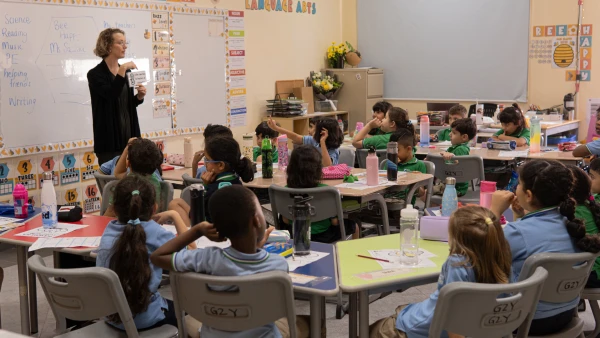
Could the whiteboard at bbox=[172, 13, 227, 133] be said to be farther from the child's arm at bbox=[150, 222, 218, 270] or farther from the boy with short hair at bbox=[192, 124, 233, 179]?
the child's arm at bbox=[150, 222, 218, 270]

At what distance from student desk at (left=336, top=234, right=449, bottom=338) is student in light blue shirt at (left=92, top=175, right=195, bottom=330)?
75cm

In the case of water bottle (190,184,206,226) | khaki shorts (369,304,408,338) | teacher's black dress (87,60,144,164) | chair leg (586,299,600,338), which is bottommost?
chair leg (586,299,600,338)

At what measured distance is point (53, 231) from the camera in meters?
3.55

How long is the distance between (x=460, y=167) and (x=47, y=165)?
3447 mm

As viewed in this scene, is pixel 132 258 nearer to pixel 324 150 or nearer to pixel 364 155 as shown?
pixel 324 150

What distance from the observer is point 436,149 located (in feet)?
21.5

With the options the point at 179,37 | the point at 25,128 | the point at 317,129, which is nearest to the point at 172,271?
the point at 317,129

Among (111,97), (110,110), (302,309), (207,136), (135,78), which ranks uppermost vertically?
(135,78)

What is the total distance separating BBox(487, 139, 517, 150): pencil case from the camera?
6285 millimetres

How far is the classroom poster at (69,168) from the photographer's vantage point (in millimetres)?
6152

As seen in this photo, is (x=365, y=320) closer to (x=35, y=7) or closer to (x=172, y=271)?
(x=172, y=271)

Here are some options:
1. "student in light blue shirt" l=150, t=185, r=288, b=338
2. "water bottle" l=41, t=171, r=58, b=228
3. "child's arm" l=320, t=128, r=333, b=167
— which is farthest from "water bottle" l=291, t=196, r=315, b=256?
"child's arm" l=320, t=128, r=333, b=167

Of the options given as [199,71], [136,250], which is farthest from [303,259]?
[199,71]

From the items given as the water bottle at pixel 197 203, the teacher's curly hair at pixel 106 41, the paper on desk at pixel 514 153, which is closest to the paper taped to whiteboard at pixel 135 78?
the teacher's curly hair at pixel 106 41
